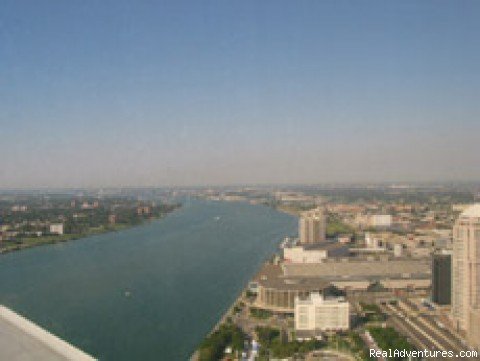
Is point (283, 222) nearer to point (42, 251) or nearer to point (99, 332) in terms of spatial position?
point (42, 251)

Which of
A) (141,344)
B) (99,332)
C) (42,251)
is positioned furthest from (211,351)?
(42,251)

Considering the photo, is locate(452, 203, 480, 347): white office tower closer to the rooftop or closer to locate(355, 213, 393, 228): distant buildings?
the rooftop

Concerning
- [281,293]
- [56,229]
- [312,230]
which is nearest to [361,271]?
[281,293]

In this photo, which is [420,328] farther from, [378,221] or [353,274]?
[378,221]

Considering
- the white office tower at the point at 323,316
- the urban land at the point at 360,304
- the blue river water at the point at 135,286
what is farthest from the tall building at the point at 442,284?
the blue river water at the point at 135,286

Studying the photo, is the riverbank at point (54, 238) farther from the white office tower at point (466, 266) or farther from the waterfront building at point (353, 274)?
the white office tower at point (466, 266)

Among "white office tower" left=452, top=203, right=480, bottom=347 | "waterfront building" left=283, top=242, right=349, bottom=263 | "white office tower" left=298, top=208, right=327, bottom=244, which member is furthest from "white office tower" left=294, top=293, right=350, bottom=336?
"white office tower" left=298, top=208, right=327, bottom=244

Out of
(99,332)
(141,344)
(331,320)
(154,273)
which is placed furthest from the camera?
(154,273)
